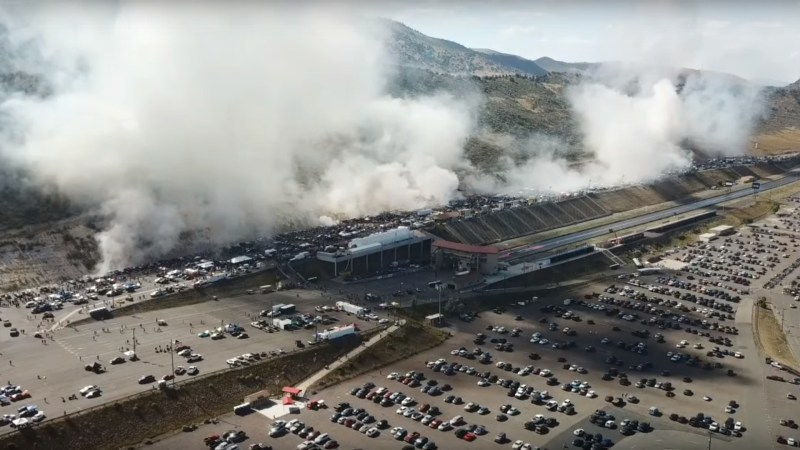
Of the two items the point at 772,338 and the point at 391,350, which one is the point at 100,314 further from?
the point at 772,338

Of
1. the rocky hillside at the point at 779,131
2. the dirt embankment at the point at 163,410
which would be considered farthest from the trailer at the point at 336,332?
the rocky hillside at the point at 779,131

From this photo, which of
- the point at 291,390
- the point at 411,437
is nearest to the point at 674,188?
the point at 291,390

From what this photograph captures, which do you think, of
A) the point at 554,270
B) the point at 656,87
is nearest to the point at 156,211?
the point at 554,270

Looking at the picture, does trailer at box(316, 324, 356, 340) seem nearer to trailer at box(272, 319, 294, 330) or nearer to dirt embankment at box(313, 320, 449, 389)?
dirt embankment at box(313, 320, 449, 389)

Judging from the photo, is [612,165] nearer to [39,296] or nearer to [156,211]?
[156,211]

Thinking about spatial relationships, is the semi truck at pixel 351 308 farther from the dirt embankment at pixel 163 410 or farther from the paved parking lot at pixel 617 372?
the dirt embankment at pixel 163 410

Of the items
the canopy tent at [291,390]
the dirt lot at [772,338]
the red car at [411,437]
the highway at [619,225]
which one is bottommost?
the dirt lot at [772,338]

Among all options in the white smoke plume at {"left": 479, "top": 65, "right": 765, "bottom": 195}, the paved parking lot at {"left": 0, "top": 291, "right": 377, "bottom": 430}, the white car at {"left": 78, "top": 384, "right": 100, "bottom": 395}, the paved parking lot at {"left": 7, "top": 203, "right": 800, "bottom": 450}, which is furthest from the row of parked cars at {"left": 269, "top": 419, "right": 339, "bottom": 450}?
the white smoke plume at {"left": 479, "top": 65, "right": 765, "bottom": 195}
